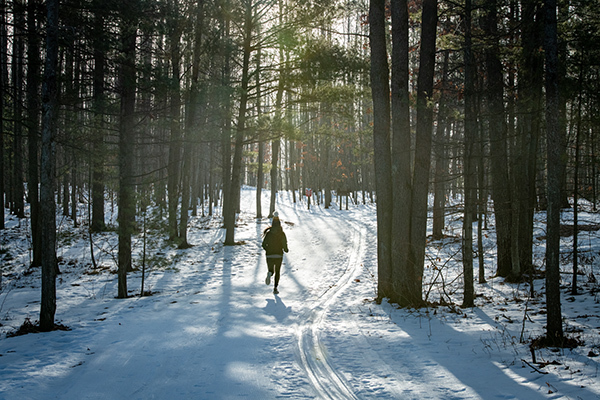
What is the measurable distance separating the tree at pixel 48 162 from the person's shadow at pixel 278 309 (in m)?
4.37

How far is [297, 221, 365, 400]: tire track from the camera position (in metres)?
4.60

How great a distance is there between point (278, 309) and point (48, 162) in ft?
18.5

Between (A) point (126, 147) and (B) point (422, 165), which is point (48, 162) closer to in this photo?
(A) point (126, 147)

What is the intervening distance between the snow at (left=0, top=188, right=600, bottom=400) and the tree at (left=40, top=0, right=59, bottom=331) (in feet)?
2.56

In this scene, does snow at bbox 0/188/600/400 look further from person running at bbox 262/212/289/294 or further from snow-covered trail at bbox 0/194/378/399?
person running at bbox 262/212/289/294

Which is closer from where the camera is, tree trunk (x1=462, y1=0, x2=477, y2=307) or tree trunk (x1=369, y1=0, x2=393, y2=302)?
tree trunk (x1=462, y1=0, x2=477, y2=307)

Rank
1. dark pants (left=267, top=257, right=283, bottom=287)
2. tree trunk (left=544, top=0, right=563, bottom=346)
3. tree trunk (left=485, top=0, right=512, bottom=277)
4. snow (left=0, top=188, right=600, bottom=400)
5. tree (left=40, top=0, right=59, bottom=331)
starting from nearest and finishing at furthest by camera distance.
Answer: snow (left=0, top=188, right=600, bottom=400)
tree trunk (left=544, top=0, right=563, bottom=346)
tree (left=40, top=0, right=59, bottom=331)
dark pants (left=267, top=257, right=283, bottom=287)
tree trunk (left=485, top=0, right=512, bottom=277)

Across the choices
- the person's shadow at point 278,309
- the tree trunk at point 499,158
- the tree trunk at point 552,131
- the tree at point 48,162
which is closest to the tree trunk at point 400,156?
the person's shadow at point 278,309

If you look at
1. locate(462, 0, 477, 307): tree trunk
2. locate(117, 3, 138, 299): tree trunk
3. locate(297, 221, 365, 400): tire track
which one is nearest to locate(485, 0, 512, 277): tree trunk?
locate(462, 0, 477, 307): tree trunk

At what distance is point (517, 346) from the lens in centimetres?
576

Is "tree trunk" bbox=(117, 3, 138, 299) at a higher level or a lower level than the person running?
higher

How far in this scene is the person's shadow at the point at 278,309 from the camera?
26.4 ft

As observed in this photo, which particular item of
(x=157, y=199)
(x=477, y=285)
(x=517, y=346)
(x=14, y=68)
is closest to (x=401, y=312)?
(x=517, y=346)

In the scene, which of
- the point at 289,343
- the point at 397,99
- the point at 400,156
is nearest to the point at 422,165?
the point at 400,156
